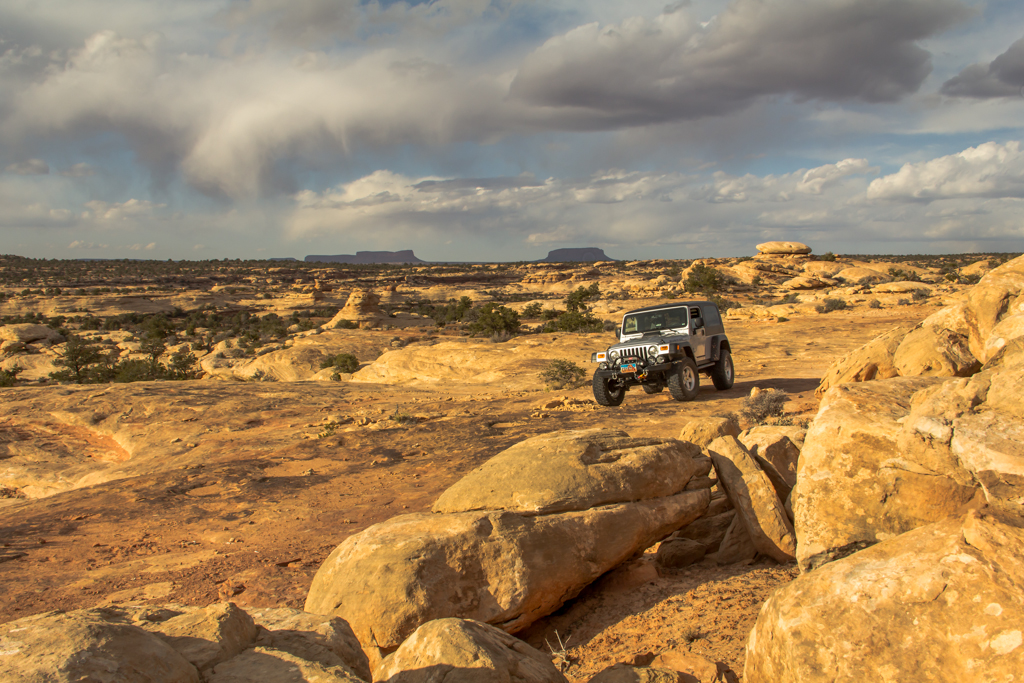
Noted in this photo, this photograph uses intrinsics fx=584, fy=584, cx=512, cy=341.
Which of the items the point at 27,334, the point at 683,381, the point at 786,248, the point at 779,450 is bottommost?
the point at 683,381

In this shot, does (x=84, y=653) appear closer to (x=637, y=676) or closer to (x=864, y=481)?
(x=637, y=676)

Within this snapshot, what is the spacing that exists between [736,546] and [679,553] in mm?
545

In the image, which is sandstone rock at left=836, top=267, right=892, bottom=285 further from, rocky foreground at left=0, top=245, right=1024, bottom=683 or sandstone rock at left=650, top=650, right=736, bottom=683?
sandstone rock at left=650, top=650, right=736, bottom=683

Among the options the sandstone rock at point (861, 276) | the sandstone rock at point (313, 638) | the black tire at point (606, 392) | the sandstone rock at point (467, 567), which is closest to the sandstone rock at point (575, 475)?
Result: the sandstone rock at point (467, 567)

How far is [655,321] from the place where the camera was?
550 inches

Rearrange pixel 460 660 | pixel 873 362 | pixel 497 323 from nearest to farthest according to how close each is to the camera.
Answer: pixel 460 660 → pixel 873 362 → pixel 497 323

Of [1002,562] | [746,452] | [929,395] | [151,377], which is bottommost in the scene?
[151,377]

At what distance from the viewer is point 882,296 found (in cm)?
3619

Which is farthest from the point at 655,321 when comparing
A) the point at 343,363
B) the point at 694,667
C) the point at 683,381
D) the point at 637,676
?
the point at 343,363

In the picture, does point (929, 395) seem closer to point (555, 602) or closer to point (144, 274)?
point (555, 602)

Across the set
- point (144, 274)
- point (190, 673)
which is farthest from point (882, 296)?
point (144, 274)

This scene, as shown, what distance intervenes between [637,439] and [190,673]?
187 inches

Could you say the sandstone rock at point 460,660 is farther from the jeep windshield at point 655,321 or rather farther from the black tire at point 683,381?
the jeep windshield at point 655,321

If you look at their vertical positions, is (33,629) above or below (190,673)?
above
